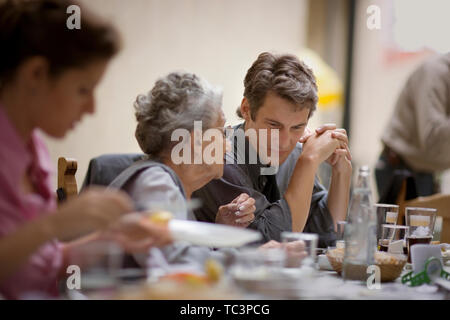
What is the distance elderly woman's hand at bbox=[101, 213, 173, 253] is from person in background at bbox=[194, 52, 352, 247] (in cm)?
52

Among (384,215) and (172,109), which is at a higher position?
(172,109)

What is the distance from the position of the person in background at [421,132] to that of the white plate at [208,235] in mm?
1817

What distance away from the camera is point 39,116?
3.38 ft

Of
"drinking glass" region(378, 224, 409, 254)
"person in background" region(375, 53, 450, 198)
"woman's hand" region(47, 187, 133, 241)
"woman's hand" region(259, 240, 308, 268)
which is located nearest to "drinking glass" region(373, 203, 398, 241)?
"drinking glass" region(378, 224, 409, 254)

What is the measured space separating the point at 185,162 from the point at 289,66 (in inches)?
21.6

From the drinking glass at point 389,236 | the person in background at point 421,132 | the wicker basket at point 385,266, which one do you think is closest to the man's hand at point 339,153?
the drinking glass at point 389,236

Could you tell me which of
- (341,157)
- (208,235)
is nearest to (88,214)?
(208,235)

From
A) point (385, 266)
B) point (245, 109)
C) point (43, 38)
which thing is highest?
point (43, 38)

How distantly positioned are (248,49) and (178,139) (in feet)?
2.32

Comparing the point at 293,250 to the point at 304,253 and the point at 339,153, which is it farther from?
the point at 339,153

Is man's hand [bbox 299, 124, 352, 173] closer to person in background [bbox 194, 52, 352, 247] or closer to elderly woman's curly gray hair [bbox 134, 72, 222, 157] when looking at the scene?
person in background [bbox 194, 52, 352, 247]

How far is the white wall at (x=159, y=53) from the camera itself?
1266 mm

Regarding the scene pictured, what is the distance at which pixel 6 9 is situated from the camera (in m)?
1.02

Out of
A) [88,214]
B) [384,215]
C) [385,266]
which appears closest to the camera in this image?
[88,214]
